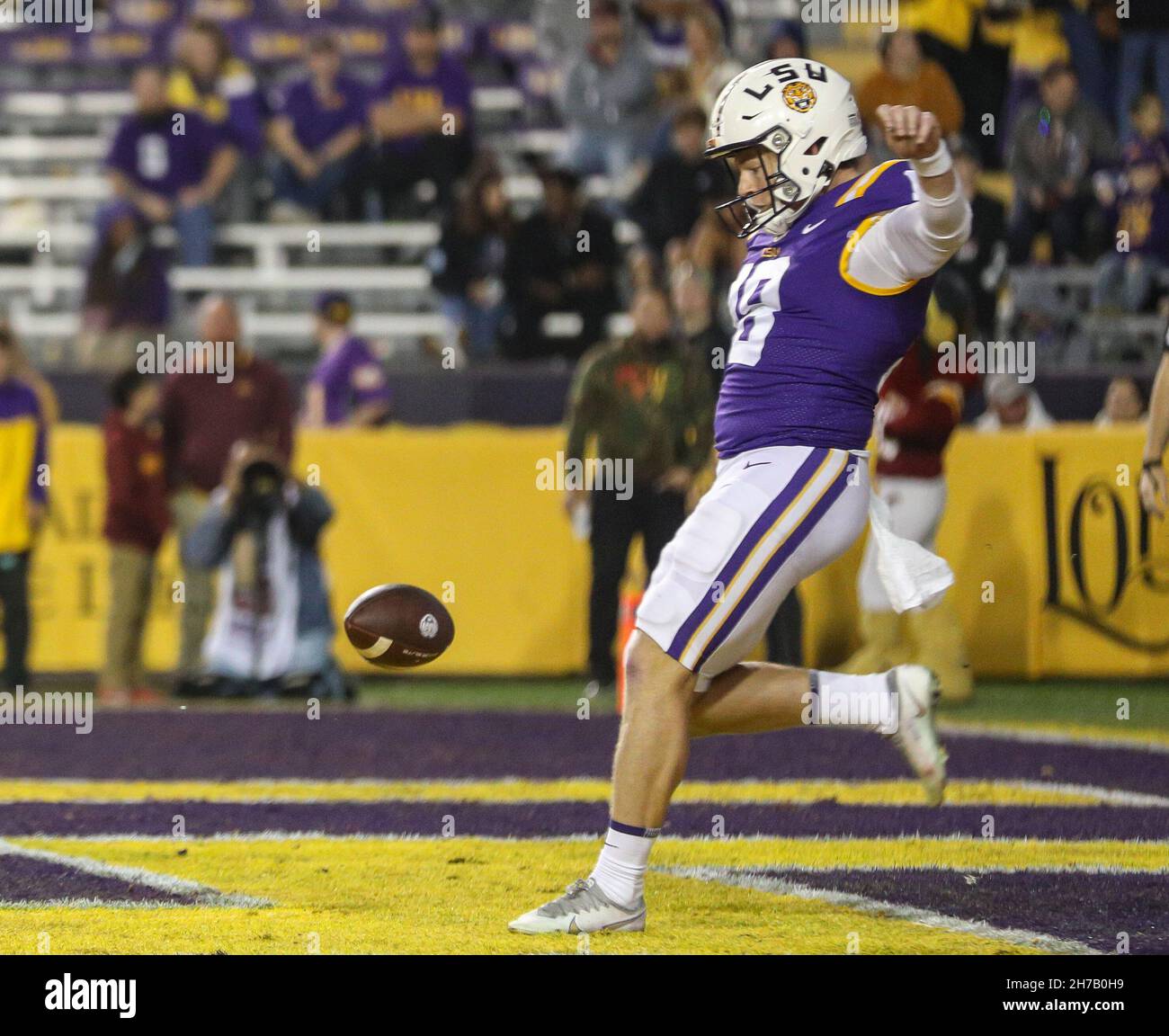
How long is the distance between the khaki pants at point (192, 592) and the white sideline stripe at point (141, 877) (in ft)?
14.7

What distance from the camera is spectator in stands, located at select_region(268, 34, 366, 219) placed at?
50.0 ft

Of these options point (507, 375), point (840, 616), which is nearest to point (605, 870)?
point (840, 616)

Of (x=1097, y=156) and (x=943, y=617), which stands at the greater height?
(x=1097, y=156)

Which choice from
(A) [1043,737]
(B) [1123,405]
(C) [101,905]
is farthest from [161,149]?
(C) [101,905]

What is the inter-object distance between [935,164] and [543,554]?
664cm

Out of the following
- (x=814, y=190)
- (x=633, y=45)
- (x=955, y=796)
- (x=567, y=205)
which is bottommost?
(x=955, y=796)

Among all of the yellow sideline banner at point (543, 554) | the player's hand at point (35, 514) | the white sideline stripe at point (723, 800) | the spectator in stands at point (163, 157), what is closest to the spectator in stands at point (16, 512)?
the player's hand at point (35, 514)

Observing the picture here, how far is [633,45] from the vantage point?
14625 mm

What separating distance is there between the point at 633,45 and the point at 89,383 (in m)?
4.52

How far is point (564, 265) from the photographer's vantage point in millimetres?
13508

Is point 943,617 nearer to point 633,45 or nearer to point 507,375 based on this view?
point 507,375

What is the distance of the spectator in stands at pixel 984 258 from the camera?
12227 millimetres

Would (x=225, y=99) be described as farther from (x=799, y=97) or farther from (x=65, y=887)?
(x=799, y=97)

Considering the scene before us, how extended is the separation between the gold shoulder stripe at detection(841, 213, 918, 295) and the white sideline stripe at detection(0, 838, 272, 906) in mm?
2077
